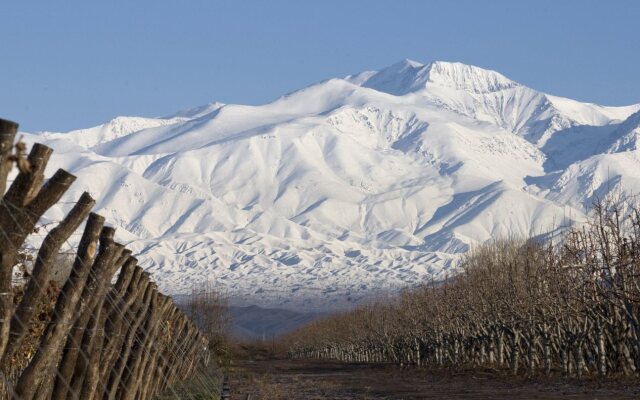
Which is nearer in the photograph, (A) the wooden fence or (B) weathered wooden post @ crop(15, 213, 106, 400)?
(A) the wooden fence

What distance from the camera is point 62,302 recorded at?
1272cm

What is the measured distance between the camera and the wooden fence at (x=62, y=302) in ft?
31.2

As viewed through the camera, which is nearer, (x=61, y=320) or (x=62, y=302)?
(x=61, y=320)

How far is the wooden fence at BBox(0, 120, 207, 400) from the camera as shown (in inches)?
375

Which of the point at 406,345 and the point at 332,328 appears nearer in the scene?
the point at 406,345

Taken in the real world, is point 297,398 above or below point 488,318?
below

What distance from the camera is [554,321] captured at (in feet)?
173

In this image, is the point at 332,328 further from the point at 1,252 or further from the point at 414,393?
the point at 1,252

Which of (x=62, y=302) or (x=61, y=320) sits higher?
(x=62, y=302)

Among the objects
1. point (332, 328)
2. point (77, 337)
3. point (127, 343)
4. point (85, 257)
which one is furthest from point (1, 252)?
point (332, 328)

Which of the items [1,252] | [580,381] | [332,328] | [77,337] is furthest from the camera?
[332,328]

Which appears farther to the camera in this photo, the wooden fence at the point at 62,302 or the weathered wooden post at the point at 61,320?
the weathered wooden post at the point at 61,320

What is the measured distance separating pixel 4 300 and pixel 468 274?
81.9 meters

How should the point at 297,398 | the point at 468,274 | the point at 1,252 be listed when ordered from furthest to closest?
the point at 468,274 < the point at 297,398 < the point at 1,252
